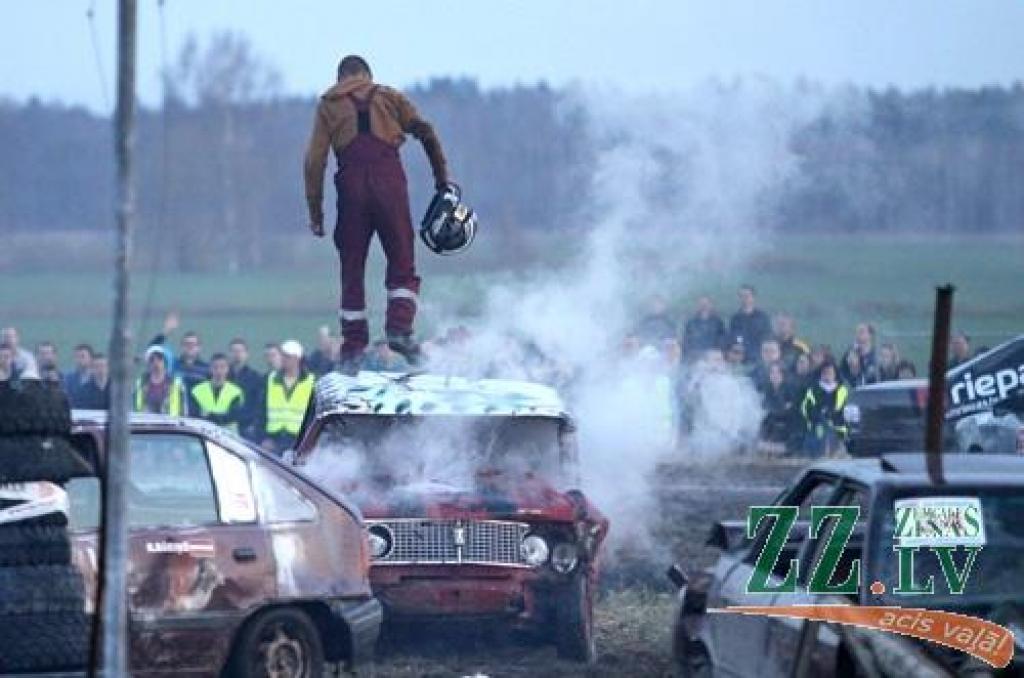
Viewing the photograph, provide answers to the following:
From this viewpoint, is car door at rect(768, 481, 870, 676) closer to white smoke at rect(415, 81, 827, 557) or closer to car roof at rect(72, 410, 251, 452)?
car roof at rect(72, 410, 251, 452)

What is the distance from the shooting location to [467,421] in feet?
42.0

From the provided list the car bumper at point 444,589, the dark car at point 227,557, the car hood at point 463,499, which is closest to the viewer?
the dark car at point 227,557

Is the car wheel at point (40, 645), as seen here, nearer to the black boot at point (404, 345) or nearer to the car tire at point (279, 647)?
the car tire at point (279, 647)

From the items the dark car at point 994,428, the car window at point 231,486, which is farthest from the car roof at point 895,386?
the car window at point 231,486

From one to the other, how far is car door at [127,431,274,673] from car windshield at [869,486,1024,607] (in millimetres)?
3470

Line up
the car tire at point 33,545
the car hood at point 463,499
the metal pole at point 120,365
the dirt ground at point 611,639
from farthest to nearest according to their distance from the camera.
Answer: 1. the car hood at point 463,499
2. the dirt ground at point 611,639
3. the car tire at point 33,545
4. the metal pole at point 120,365

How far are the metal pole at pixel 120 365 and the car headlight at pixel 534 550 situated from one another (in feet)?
18.5

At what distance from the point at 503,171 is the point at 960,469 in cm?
827

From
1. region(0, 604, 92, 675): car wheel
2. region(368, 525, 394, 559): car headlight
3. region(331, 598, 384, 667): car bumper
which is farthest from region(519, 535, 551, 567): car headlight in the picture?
region(0, 604, 92, 675): car wheel

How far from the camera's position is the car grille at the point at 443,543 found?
11.8m

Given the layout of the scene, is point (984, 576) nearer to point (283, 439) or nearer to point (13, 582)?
point (13, 582)

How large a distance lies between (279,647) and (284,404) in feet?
32.2

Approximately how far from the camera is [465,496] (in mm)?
12094

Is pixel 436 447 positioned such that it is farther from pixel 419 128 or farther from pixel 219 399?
pixel 219 399
